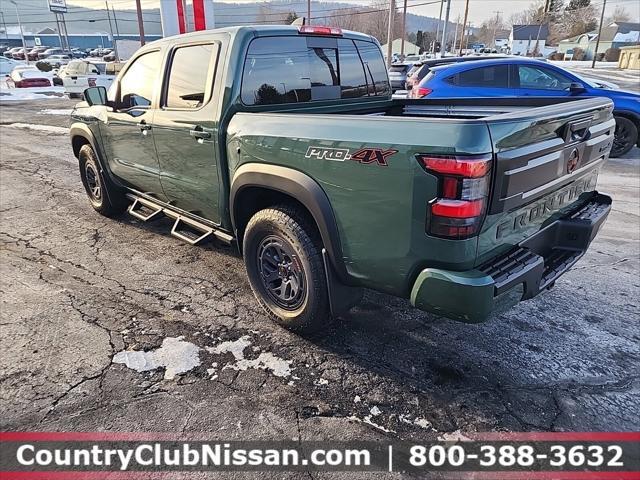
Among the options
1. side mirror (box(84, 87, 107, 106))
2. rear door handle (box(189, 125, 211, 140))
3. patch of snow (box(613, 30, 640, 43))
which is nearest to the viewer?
rear door handle (box(189, 125, 211, 140))

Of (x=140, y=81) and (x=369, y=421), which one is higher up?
(x=140, y=81)

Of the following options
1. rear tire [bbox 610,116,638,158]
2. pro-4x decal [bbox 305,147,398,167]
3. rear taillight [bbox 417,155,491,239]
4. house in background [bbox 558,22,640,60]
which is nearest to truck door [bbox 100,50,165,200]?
pro-4x decal [bbox 305,147,398,167]

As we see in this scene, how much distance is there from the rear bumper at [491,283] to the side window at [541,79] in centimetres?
673

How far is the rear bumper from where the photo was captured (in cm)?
227

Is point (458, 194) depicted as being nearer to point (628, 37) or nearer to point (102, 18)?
point (628, 37)

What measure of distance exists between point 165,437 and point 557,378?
231 cm

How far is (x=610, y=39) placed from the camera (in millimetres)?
72812

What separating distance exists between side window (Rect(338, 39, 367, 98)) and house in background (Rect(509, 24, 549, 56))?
8293cm

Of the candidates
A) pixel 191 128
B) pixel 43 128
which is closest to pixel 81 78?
pixel 43 128

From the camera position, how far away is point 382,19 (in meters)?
79.0

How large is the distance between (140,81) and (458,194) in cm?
355

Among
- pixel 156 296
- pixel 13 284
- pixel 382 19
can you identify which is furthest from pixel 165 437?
pixel 382 19

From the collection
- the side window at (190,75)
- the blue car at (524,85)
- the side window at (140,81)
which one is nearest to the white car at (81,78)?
the blue car at (524,85)

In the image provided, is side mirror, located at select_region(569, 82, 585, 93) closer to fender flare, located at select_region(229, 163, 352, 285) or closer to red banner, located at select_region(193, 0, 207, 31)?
red banner, located at select_region(193, 0, 207, 31)
